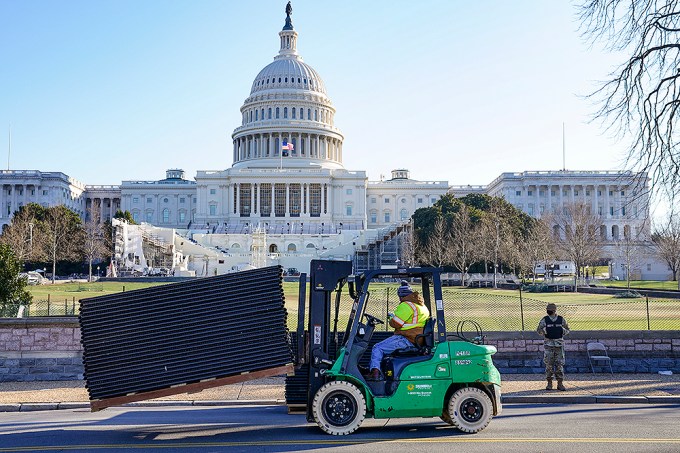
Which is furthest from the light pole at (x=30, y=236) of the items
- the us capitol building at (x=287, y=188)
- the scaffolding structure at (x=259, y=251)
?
the us capitol building at (x=287, y=188)

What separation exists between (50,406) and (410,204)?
5148 inches

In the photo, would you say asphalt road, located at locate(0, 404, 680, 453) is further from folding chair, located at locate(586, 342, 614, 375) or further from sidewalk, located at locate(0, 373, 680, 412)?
folding chair, located at locate(586, 342, 614, 375)

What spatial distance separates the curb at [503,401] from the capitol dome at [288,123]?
12326 cm

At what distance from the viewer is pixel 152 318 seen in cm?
1130

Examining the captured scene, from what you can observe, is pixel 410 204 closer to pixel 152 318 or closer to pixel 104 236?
pixel 104 236

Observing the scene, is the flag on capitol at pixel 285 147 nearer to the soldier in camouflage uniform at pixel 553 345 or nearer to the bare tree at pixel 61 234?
the bare tree at pixel 61 234

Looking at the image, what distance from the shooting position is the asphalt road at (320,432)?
1027 cm

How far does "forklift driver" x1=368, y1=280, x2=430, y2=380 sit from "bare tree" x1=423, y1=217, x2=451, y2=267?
5979 cm

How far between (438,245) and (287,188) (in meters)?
62.2

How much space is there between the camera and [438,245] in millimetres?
73250

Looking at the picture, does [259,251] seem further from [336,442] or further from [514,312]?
[336,442]

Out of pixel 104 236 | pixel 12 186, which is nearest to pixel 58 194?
pixel 12 186

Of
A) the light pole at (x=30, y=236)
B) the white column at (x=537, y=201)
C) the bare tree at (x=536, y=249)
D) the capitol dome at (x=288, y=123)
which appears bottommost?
the bare tree at (x=536, y=249)

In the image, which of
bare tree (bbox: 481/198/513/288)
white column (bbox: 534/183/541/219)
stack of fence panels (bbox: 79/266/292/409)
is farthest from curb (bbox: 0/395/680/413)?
white column (bbox: 534/183/541/219)
